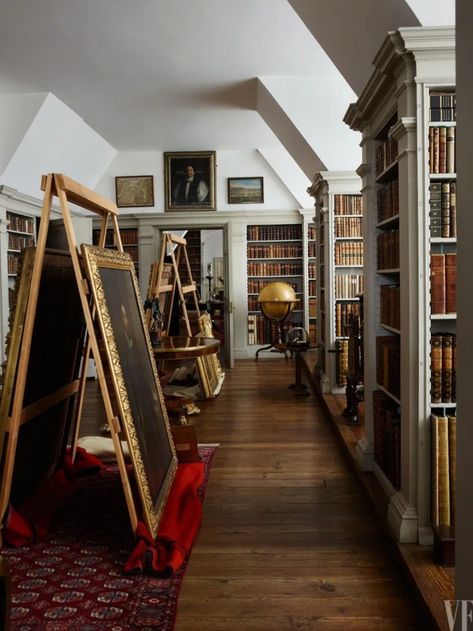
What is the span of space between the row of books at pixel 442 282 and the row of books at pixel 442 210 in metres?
0.12

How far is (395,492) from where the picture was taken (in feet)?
11.0

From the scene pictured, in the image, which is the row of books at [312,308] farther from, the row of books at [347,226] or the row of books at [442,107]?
the row of books at [442,107]

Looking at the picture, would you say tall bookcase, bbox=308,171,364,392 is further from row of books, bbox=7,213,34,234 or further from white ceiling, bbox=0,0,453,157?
row of books, bbox=7,213,34,234

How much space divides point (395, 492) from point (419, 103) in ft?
6.83

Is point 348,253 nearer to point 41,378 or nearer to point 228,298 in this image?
point 228,298

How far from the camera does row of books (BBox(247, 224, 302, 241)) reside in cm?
1090

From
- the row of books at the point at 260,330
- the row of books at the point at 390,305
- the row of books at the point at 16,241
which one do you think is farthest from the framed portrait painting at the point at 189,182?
the row of books at the point at 390,305

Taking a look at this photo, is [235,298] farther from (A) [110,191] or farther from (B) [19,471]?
(B) [19,471]

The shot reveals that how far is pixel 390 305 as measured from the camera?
3629mm

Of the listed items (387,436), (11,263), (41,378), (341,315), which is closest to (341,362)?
(341,315)

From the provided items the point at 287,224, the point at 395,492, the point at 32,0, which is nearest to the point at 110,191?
the point at 287,224

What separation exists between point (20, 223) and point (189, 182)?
3.42m

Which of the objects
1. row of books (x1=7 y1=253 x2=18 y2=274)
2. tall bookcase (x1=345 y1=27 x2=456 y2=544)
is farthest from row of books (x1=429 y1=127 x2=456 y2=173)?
row of books (x1=7 y1=253 x2=18 y2=274)

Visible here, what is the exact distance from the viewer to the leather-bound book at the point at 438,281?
2941 millimetres
